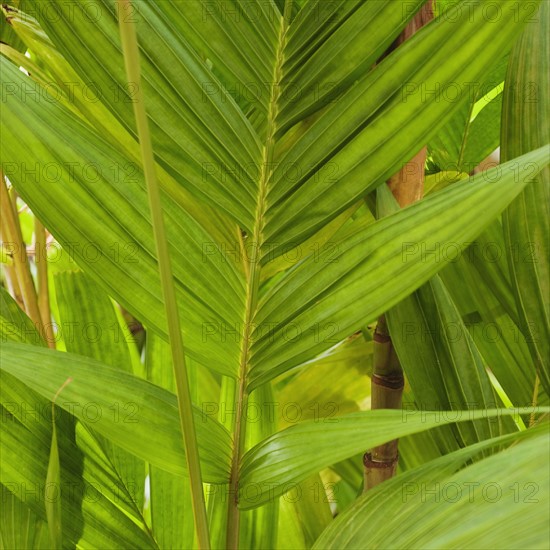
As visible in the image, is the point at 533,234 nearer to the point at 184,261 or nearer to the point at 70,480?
the point at 184,261

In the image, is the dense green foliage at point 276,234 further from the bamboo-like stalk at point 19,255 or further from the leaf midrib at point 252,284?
the bamboo-like stalk at point 19,255

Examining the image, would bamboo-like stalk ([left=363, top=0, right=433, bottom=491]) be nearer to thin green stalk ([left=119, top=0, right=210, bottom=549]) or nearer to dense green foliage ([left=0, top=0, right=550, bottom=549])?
dense green foliage ([left=0, top=0, right=550, bottom=549])

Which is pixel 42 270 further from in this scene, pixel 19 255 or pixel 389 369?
pixel 389 369

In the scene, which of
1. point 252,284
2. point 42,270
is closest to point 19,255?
point 42,270

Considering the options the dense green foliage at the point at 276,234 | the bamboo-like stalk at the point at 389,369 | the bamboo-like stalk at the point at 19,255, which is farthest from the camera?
the bamboo-like stalk at the point at 19,255

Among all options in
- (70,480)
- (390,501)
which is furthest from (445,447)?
(70,480)

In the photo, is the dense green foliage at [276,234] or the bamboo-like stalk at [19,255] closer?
the dense green foliage at [276,234]

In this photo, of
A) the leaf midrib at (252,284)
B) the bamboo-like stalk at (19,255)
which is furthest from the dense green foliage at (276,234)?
the bamboo-like stalk at (19,255)
